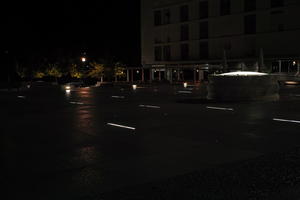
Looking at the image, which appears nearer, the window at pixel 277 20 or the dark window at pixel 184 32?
the window at pixel 277 20

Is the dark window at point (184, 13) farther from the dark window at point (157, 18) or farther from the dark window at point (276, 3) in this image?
the dark window at point (276, 3)

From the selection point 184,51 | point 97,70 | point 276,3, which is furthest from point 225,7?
point 97,70

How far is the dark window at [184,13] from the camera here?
6419 cm

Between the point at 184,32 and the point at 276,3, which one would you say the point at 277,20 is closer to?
the point at 276,3

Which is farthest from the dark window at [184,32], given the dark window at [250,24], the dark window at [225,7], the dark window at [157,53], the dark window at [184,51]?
the dark window at [250,24]

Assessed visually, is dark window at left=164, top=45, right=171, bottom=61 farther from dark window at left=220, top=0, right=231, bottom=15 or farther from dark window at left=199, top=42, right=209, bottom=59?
dark window at left=220, top=0, right=231, bottom=15

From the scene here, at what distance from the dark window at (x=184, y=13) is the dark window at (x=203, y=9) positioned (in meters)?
2.88

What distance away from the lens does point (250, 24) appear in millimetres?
56812

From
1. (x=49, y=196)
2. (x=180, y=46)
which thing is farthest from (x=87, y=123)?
(x=180, y=46)

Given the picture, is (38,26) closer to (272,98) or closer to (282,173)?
(272,98)

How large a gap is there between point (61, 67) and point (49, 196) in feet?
215

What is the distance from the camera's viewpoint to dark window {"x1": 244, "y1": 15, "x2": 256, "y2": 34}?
2215 inches

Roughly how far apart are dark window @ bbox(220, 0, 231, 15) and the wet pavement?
47.0m

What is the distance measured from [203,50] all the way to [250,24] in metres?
9.19
